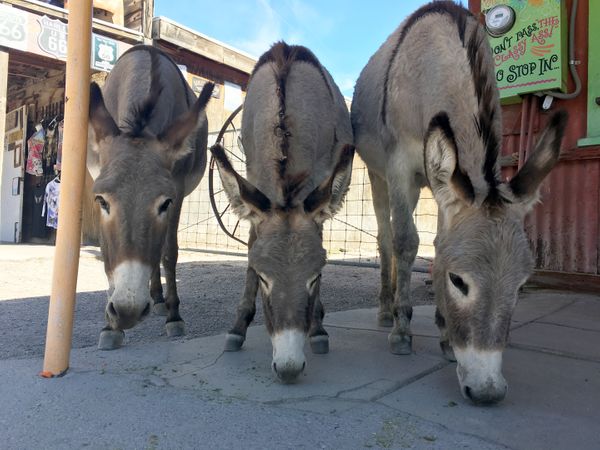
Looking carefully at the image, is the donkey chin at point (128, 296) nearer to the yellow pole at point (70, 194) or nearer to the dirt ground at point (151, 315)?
the yellow pole at point (70, 194)

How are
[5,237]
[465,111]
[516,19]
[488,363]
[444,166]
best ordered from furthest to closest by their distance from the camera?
1. [5,237]
2. [516,19]
3. [465,111]
4. [444,166]
5. [488,363]

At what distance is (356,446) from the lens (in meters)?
1.84

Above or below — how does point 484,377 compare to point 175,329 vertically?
above

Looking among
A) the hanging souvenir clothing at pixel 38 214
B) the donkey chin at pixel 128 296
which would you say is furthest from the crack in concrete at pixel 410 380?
the hanging souvenir clothing at pixel 38 214

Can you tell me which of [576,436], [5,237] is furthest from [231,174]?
[5,237]

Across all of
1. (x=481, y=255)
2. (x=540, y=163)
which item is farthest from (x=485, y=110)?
(x=481, y=255)

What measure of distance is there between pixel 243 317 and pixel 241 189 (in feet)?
3.54

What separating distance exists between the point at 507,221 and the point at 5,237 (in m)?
15.8

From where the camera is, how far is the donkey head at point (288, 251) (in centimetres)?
240

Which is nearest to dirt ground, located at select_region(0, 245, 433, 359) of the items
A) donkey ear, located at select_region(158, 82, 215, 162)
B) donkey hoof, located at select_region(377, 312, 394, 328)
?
donkey hoof, located at select_region(377, 312, 394, 328)

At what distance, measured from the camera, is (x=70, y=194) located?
255cm

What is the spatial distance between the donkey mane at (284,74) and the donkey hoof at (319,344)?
1059 mm

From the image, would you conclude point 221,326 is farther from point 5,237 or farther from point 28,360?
point 5,237

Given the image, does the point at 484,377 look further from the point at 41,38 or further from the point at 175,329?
the point at 41,38
